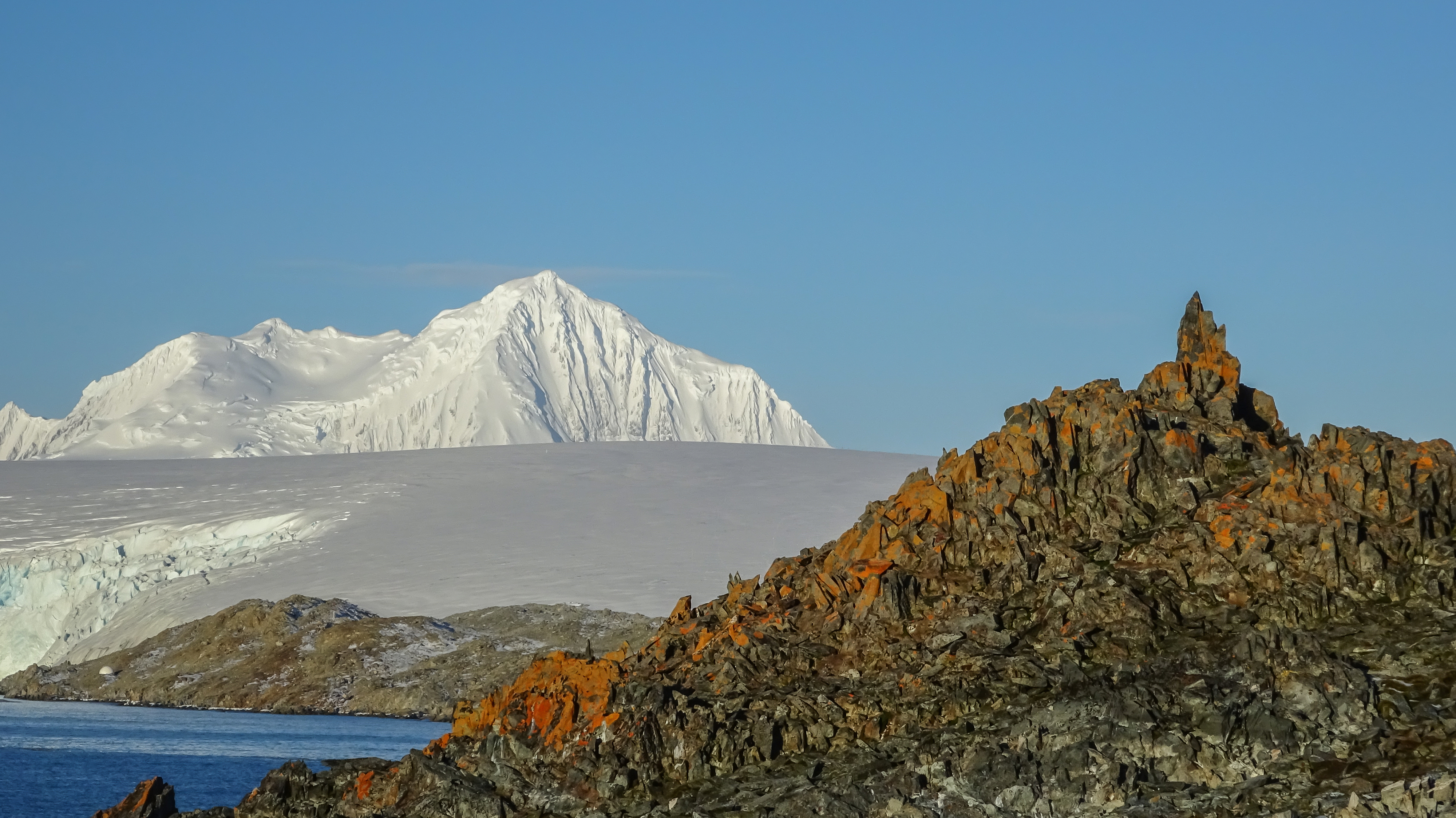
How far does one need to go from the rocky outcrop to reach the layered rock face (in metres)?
66.3

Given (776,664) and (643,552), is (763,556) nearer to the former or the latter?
(643,552)

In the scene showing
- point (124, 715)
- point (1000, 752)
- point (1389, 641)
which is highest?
point (1389, 641)

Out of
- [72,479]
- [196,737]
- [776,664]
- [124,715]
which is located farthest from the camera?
[72,479]

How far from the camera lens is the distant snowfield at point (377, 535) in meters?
136

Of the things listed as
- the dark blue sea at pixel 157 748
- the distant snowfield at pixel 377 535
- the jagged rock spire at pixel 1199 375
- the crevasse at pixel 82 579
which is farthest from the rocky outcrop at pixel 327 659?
the jagged rock spire at pixel 1199 375

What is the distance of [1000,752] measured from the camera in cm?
4191

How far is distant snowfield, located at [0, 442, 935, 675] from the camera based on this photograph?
13550cm

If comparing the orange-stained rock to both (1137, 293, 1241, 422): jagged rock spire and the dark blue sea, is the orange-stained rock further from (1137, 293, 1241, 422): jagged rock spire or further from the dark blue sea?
(1137, 293, 1241, 422): jagged rock spire

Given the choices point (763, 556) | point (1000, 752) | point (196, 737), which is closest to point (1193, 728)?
point (1000, 752)

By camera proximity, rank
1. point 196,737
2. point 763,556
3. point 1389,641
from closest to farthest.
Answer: point 1389,641 < point 196,737 < point 763,556

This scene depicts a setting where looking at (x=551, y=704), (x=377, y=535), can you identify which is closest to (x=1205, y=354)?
(x=551, y=704)

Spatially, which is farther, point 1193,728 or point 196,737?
point 196,737

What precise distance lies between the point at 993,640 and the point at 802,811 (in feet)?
27.2

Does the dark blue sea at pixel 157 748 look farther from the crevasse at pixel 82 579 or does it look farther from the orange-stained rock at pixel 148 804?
the crevasse at pixel 82 579
